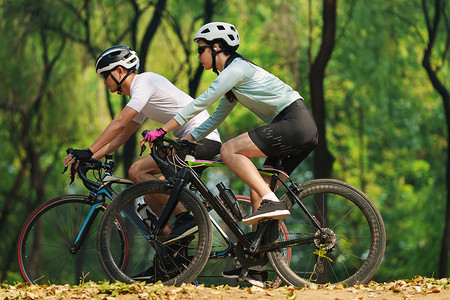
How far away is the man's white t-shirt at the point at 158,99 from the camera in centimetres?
504

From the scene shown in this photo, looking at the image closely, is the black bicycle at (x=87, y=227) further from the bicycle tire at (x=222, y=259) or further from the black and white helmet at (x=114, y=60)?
the black and white helmet at (x=114, y=60)

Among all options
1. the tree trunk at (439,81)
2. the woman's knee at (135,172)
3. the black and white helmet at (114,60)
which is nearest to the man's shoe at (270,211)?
the woman's knee at (135,172)

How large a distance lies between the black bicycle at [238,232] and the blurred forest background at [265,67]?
18.0 feet

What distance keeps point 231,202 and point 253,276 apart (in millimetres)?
572

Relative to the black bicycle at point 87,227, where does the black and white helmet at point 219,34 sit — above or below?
above

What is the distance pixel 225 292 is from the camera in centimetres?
448

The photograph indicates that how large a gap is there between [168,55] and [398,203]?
8.35 metres

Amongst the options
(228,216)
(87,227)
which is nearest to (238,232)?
(228,216)

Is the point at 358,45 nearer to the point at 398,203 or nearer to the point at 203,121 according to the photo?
the point at 398,203

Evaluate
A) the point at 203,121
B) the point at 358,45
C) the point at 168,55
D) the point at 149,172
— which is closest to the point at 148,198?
the point at 149,172

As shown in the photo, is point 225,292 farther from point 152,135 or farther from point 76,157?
point 76,157

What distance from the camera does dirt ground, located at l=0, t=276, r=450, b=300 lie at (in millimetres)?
4297

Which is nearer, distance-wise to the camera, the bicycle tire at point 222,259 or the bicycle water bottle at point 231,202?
the bicycle water bottle at point 231,202

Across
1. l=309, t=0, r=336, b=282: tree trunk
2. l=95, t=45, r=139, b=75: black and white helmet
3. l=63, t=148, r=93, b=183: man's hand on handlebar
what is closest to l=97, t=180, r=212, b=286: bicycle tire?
l=63, t=148, r=93, b=183: man's hand on handlebar
